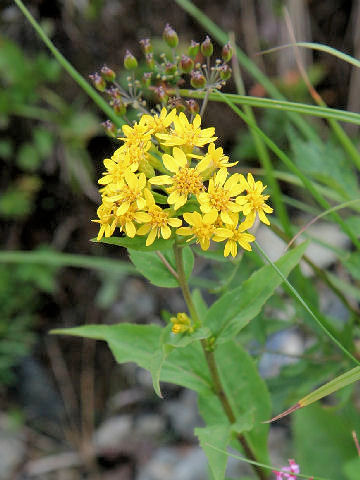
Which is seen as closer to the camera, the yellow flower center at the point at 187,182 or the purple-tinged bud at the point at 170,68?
the yellow flower center at the point at 187,182

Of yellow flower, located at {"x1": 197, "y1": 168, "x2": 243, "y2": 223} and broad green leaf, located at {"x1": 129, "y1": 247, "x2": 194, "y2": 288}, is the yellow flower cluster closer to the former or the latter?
yellow flower, located at {"x1": 197, "y1": 168, "x2": 243, "y2": 223}

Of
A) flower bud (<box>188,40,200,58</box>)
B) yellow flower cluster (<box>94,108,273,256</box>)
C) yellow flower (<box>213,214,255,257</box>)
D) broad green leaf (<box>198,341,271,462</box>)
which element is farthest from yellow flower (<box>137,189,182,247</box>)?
broad green leaf (<box>198,341,271,462</box>)

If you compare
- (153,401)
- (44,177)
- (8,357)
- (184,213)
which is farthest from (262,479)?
(44,177)

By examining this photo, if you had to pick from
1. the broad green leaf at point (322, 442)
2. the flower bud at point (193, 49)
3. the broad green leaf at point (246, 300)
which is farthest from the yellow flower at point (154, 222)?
the broad green leaf at point (322, 442)

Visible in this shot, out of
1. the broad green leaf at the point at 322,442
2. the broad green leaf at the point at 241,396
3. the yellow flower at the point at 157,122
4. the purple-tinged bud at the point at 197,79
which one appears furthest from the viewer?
the broad green leaf at the point at 322,442

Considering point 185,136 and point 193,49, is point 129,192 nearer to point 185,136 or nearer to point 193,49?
point 185,136

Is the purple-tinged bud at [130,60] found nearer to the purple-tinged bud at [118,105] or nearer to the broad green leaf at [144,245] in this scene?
the purple-tinged bud at [118,105]

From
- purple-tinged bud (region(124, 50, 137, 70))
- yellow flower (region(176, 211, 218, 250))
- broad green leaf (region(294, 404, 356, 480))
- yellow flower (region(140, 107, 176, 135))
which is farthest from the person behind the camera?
broad green leaf (region(294, 404, 356, 480))

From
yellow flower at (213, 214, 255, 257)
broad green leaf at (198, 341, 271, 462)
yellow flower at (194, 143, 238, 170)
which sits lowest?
broad green leaf at (198, 341, 271, 462)
